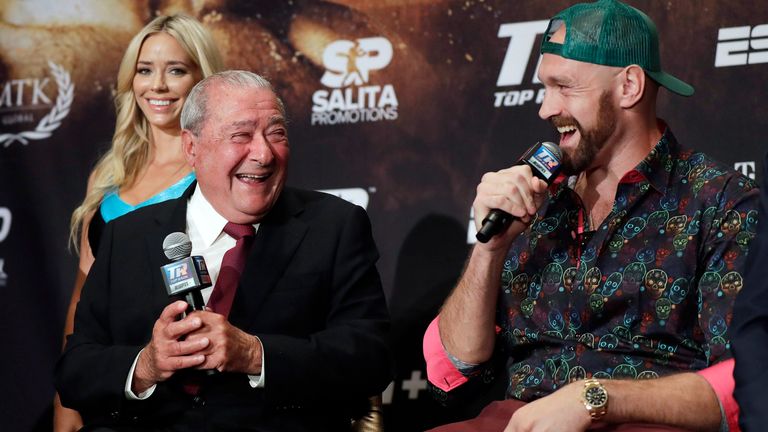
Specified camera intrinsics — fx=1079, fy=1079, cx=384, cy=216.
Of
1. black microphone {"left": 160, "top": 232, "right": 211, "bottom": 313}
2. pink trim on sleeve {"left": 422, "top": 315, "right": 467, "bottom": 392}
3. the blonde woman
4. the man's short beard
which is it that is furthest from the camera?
the blonde woman

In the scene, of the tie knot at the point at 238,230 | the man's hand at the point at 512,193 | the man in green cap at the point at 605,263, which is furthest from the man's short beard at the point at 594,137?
the tie knot at the point at 238,230

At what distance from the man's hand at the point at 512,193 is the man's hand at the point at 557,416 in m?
0.42

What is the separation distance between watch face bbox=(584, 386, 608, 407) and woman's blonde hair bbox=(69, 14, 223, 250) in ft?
6.80

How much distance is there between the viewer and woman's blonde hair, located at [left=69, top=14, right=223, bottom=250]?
153 inches

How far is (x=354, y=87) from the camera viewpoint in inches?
157

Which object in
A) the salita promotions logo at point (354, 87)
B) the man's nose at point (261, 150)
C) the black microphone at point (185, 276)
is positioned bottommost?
the black microphone at point (185, 276)

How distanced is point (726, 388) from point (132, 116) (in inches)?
98.1

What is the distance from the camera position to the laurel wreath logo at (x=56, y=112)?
4344 mm

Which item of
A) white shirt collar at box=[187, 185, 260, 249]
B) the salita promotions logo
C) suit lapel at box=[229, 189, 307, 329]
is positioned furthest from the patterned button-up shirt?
the salita promotions logo

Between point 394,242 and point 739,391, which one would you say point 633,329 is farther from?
point 394,242

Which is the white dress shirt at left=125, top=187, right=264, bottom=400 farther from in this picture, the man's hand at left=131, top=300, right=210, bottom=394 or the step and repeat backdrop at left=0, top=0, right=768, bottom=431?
the step and repeat backdrop at left=0, top=0, right=768, bottom=431

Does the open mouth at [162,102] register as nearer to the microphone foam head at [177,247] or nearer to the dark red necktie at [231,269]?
the dark red necktie at [231,269]

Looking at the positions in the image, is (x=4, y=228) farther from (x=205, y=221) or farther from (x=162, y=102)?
(x=205, y=221)

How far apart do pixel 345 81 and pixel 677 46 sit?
1193 millimetres
